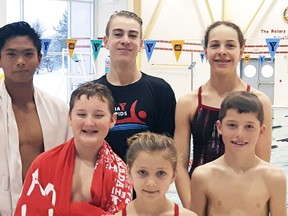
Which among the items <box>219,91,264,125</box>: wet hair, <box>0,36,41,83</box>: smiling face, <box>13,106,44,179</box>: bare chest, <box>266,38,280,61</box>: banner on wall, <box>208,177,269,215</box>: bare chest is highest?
<box>266,38,280,61</box>: banner on wall

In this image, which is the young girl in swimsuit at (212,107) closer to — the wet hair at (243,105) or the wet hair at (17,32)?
the wet hair at (243,105)

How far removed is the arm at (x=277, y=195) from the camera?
5.80ft

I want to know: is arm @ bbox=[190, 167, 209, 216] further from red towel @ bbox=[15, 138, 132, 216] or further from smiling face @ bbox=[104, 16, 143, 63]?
smiling face @ bbox=[104, 16, 143, 63]

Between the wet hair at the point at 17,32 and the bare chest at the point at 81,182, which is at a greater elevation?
the wet hair at the point at 17,32

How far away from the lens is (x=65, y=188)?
5.41ft

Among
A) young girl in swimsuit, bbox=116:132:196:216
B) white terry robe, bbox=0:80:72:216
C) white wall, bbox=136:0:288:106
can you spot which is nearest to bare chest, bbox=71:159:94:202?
young girl in swimsuit, bbox=116:132:196:216

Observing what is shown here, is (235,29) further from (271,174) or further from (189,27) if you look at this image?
(189,27)

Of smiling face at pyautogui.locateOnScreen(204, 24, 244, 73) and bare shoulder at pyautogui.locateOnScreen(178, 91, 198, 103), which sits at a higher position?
smiling face at pyautogui.locateOnScreen(204, 24, 244, 73)

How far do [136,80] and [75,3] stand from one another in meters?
10.9

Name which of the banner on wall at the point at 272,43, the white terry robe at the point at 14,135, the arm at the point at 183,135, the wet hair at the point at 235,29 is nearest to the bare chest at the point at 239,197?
the arm at the point at 183,135

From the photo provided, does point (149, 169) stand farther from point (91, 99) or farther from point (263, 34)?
point (263, 34)

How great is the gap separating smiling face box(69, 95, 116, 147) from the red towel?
8cm

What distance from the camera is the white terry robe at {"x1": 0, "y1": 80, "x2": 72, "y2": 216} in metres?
1.98

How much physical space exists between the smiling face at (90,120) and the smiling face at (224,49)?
0.56m
